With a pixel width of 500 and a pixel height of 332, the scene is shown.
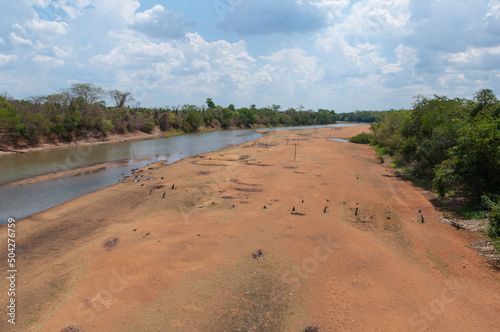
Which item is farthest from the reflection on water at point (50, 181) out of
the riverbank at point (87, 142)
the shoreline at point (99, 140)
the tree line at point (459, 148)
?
the tree line at point (459, 148)

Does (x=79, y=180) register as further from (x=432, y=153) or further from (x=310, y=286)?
(x=432, y=153)

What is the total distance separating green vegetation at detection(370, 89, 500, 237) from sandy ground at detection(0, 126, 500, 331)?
6.19 feet

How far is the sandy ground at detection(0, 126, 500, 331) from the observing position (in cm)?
681

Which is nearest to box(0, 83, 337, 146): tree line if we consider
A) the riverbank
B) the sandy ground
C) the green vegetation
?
the riverbank

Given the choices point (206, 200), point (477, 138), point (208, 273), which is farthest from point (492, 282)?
point (206, 200)

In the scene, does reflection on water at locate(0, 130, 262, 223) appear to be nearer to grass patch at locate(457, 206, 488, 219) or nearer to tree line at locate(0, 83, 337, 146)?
tree line at locate(0, 83, 337, 146)

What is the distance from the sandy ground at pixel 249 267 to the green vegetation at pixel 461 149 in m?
1.89

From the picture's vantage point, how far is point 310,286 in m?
8.10

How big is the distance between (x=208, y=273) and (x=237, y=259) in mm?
1226

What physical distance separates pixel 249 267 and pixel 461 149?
1228cm

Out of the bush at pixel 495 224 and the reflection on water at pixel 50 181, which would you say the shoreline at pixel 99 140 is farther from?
the bush at pixel 495 224

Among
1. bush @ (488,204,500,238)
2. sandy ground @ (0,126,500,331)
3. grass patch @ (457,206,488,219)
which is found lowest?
sandy ground @ (0,126,500,331)

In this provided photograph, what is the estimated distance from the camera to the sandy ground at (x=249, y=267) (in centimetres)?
681

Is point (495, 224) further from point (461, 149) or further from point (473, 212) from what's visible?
point (461, 149)
